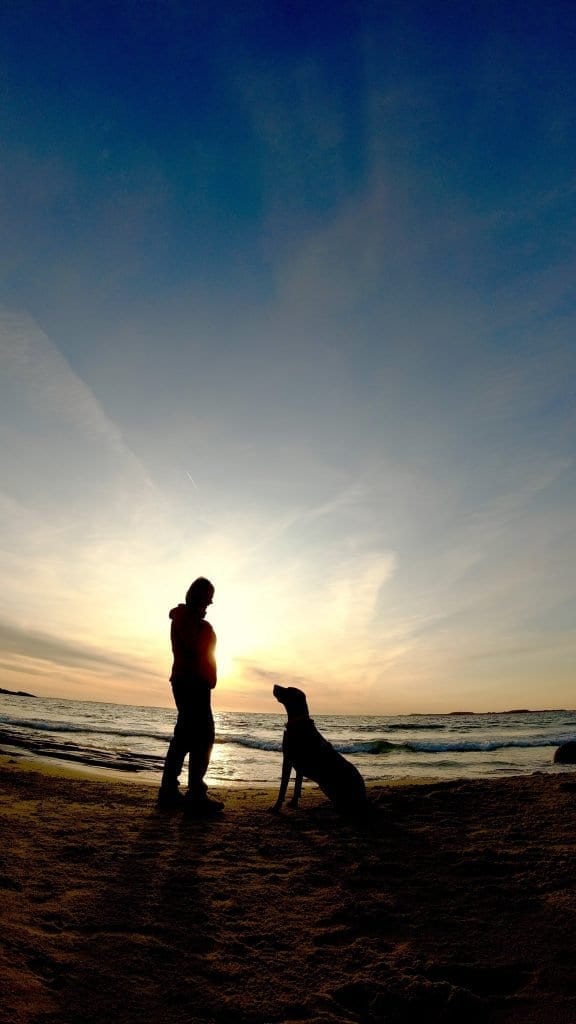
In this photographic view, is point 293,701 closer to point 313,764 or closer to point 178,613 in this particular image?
point 313,764

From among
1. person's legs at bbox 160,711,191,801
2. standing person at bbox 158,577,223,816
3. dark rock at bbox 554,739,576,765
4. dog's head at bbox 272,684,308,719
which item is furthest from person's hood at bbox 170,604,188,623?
dark rock at bbox 554,739,576,765

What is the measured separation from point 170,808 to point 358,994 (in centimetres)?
400

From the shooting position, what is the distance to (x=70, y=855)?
3.68m

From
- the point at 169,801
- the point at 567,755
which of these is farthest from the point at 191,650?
the point at 567,755

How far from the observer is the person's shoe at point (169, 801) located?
18.4 ft

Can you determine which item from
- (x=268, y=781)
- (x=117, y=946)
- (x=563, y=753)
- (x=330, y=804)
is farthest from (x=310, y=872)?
(x=563, y=753)

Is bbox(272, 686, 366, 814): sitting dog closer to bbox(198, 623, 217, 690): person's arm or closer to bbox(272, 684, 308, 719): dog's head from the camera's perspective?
bbox(272, 684, 308, 719): dog's head

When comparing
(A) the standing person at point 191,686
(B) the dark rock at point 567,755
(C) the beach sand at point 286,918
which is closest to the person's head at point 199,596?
(A) the standing person at point 191,686

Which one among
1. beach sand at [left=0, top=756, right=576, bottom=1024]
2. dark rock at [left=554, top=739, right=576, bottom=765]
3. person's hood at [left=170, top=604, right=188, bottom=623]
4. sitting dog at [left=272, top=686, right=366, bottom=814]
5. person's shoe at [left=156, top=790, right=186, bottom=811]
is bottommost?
dark rock at [left=554, top=739, right=576, bottom=765]

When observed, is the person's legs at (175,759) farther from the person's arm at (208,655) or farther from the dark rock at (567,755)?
the dark rock at (567,755)

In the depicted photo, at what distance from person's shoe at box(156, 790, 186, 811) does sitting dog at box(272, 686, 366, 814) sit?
1.05 metres

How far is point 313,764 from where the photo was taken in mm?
5715

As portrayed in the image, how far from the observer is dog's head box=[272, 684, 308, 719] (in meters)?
6.32

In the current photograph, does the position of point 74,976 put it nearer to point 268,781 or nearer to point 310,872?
point 310,872
